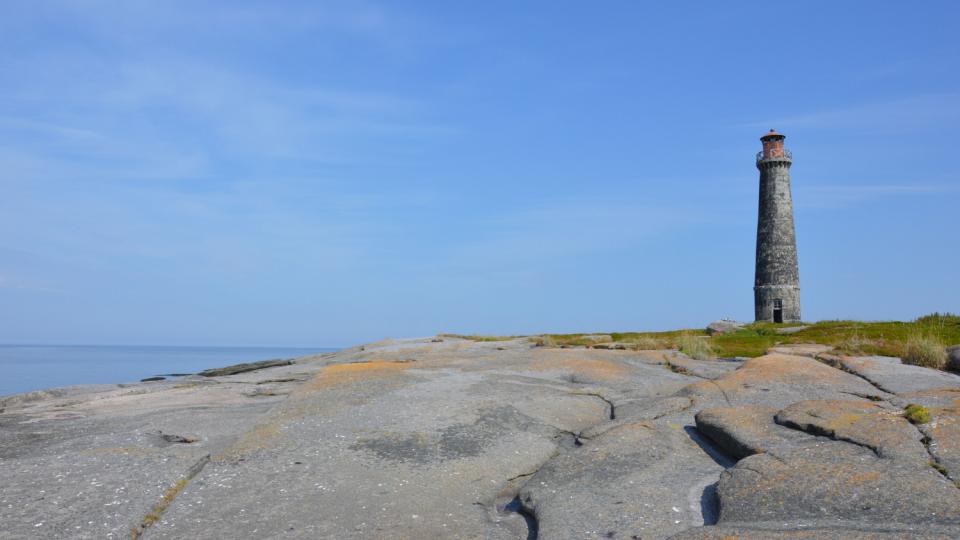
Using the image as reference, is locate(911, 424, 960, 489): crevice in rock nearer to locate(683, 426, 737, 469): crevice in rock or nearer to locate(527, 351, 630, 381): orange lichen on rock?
locate(683, 426, 737, 469): crevice in rock

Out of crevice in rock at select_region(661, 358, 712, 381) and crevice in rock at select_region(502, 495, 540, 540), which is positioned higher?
crevice in rock at select_region(661, 358, 712, 381)

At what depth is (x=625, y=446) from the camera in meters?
10.7

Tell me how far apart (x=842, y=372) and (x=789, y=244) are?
137 ft

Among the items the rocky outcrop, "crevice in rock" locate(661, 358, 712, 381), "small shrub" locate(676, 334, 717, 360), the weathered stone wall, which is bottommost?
"crevice in rock" locate(661, 358, 712, 381)

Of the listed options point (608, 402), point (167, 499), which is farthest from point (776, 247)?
point (167, 499)

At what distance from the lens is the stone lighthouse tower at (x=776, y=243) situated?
54.1 metres

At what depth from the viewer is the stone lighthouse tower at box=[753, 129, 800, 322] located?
5412 centimetres

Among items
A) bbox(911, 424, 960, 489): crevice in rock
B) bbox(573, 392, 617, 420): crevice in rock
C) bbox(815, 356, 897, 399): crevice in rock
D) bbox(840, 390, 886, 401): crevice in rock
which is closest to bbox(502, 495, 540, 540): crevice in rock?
bbox(573, 392, 617, 420): crevice in rock

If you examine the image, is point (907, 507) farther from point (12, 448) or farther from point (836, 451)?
point (12, 448)

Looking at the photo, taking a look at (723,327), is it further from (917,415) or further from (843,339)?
(917,415)

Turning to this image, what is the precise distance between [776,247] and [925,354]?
124 ft

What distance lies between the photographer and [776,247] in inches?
2153

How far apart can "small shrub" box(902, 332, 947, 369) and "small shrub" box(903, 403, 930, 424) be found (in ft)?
31.7

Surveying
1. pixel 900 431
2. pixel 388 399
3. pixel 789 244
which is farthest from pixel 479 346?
pixel 789 244
